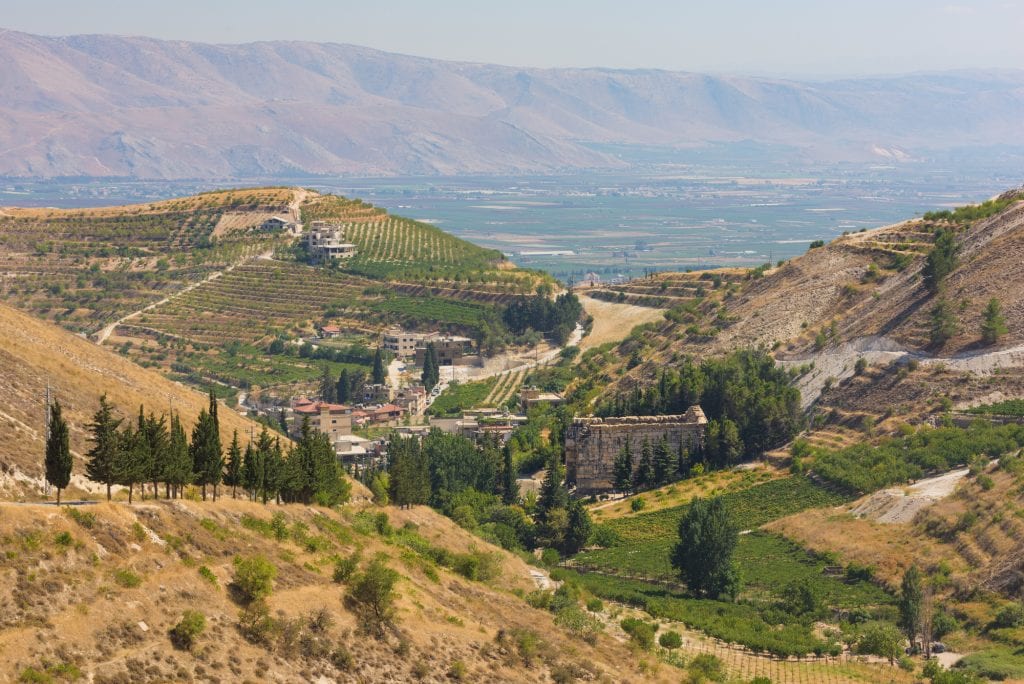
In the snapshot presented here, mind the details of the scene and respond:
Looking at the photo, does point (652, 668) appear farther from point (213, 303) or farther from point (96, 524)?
point (213, 303)

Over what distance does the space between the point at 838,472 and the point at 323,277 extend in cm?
8069

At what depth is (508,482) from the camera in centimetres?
7119

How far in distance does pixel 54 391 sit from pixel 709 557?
2240 cm

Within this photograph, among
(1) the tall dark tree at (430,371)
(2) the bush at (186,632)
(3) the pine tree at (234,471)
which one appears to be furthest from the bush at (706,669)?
(1) the tall dark tree at (430,371)

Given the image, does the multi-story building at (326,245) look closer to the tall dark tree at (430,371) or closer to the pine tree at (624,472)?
the tall dark tree at (430,371)

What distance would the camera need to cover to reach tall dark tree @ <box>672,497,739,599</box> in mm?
54094

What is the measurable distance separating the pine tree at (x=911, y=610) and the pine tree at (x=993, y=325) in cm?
2714

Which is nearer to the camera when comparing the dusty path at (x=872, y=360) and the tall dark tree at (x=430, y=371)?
the dusty path at (x=872, y=360)

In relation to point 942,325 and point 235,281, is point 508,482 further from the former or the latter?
point 235,281

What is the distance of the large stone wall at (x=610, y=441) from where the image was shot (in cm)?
7325

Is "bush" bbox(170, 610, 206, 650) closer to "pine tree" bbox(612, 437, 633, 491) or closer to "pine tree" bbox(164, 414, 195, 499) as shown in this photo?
"pine tree" bbox(164, 414, 195, 499)

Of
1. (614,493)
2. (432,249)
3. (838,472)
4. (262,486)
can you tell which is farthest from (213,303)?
(262,486)

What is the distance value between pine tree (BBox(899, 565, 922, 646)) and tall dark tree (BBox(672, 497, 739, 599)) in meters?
7.40

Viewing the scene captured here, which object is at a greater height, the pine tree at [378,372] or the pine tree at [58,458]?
the pine tree at [58,458]
